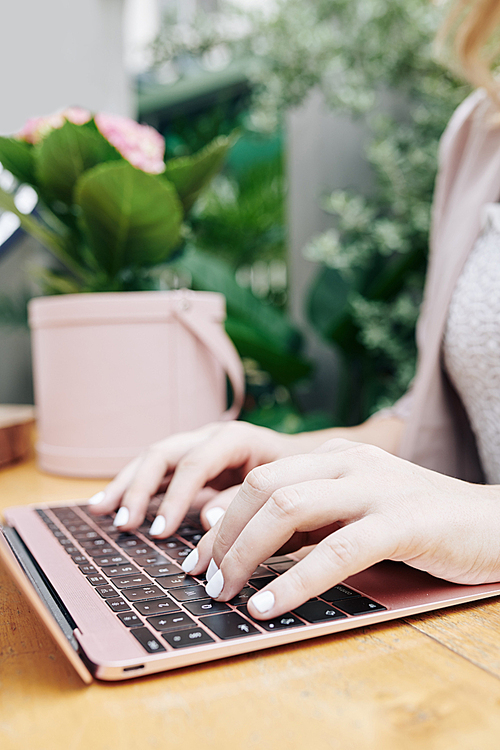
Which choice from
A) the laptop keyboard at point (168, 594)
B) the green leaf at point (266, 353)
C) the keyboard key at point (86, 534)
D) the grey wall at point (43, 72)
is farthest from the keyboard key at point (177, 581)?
the grey wall at point (43, 72)

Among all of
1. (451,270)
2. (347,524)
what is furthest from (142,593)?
(451,270)

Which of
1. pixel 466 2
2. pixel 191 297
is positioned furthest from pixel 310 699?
pixel 466 2

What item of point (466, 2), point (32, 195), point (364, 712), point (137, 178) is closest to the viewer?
point (364, 712)

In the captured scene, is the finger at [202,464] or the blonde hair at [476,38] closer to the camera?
the finger at [202,464]

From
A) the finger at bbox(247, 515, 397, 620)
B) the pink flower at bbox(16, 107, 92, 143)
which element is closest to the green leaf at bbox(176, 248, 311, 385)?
Answer: the pink flower at bbox(16, 107, 92, 143)

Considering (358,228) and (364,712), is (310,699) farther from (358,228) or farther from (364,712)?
(358,228)

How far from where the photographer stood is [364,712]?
23 cm

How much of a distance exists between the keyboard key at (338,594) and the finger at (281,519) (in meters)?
0.04

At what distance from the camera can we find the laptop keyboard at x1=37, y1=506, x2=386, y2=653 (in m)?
0.28

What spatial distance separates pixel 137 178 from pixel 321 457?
0.39 meters

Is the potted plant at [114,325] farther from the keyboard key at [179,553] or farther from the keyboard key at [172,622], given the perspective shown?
the keyboard key at [172,622]

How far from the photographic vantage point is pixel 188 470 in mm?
463

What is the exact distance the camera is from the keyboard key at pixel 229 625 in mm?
276

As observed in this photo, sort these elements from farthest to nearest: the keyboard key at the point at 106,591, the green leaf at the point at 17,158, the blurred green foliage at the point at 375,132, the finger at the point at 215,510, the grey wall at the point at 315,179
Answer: the grey wall at the point at 315,179
the blurred green foliage at the point at 375,132
the green leaf at the point at 17,158
the finger at the point at 215,510
the keyboard key at the point at 106,591
